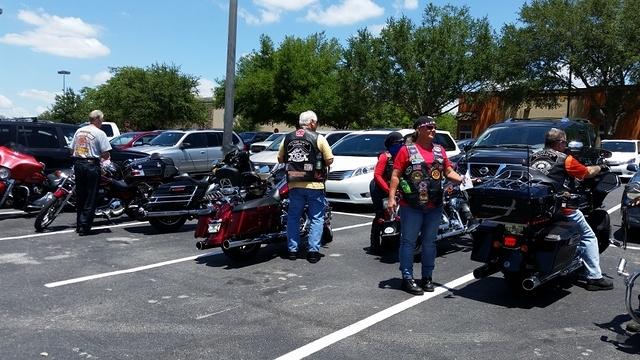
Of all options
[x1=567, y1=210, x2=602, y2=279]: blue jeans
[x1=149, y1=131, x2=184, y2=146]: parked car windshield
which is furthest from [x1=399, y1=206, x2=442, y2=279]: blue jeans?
[x1=149, y1=131, x2=184, y2=146]: parked car windshield

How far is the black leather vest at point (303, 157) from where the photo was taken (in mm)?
6914

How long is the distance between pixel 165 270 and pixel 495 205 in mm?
3703

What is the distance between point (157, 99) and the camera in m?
45.9

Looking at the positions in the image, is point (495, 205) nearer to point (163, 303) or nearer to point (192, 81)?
point (163, 303)

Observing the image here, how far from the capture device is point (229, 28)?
48.8 ft

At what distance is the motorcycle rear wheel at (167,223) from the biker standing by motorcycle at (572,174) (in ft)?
18.2

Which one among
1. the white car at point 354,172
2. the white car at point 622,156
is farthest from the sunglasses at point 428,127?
the white car at point 622,156

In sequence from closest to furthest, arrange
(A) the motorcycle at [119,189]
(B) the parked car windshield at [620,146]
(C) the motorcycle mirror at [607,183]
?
(C) the motorcycle mirror at [607,183]
(A) the motorcycle at [119,189]
(B) the parked car windshield at [620,146]

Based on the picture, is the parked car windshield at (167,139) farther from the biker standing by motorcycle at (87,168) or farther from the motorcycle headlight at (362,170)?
the biker standing by motorcycle at (87,168)

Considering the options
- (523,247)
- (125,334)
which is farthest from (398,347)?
(125,334)

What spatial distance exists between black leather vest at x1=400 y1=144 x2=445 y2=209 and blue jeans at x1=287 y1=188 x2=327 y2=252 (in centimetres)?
172

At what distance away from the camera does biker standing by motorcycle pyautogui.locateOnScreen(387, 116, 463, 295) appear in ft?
18.0

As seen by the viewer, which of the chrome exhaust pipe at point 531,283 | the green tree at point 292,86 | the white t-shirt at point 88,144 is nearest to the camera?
the chrome exhaust pipe at point 531,283

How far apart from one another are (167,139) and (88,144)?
32.7ft
